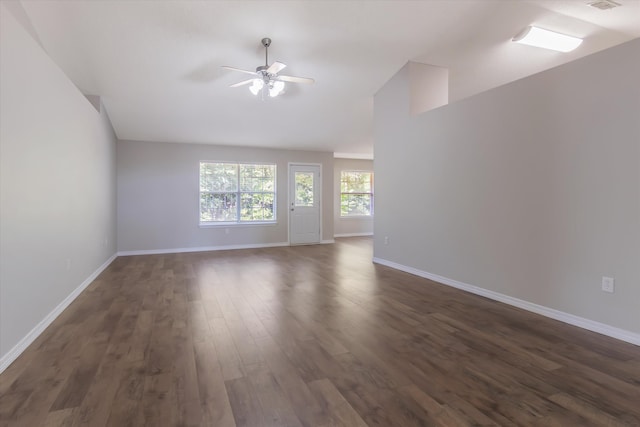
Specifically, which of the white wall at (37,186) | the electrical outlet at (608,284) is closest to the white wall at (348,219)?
the white wall at (37,186)

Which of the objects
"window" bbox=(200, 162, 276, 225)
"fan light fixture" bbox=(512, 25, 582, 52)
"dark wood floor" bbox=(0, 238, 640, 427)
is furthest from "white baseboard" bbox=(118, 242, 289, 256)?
"fan light fixture" bbox=(512, 25, 582, 52)

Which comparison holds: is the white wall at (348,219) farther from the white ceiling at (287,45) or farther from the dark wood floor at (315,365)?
the dark wood floor at (315,365)

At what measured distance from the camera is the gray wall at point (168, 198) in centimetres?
676

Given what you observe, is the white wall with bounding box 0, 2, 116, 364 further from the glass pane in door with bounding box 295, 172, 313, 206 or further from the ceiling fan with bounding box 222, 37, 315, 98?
the glass pane in door with bounding box 295, 172, 313, 206

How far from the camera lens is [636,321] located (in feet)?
8.17

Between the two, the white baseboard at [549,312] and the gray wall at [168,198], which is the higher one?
the gray wall at [168,198]

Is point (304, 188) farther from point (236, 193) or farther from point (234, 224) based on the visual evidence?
point (234, 224)

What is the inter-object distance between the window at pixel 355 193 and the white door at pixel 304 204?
5.21ft

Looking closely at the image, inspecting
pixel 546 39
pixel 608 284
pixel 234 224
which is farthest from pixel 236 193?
pixel 608 284

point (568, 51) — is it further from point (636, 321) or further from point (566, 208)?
point (636, 321)

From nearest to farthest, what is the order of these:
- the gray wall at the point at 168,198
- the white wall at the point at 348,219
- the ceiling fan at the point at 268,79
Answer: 1. the ceiling fan at the point at 268,79
2. the gray wall at the point at 168,198
3. the white wall at the point at 348,219

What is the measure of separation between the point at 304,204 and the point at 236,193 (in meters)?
1.69

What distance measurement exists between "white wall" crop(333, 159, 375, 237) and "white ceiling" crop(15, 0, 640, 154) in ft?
12.1

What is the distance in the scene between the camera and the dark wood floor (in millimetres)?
1660
